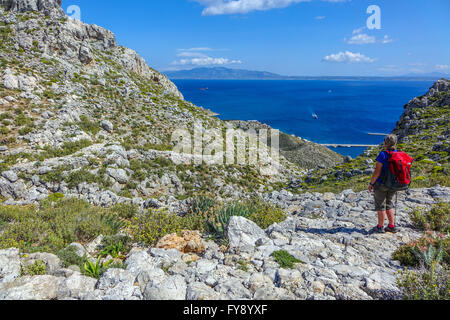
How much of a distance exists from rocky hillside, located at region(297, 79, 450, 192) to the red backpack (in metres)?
5.08

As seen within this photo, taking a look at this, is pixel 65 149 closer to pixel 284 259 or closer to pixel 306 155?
pixel 284 259

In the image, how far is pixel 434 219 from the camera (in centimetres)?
566

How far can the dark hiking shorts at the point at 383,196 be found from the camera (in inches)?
212

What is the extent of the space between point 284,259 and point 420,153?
1586 cm

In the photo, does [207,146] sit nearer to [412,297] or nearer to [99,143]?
[99,143]

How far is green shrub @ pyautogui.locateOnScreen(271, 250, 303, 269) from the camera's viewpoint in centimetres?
404

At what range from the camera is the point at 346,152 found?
72.9 m

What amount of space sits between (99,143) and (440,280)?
1707cm

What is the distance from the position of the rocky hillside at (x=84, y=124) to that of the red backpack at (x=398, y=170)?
836cm

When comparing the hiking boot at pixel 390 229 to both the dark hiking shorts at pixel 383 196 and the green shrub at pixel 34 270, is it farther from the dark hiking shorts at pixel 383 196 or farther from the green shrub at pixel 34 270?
the green shrub at pixel 34 270

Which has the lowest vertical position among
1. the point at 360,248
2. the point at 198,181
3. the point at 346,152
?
the point at 346,152

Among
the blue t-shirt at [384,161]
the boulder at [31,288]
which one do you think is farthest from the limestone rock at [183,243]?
the blue t-shirt at [384,161]
